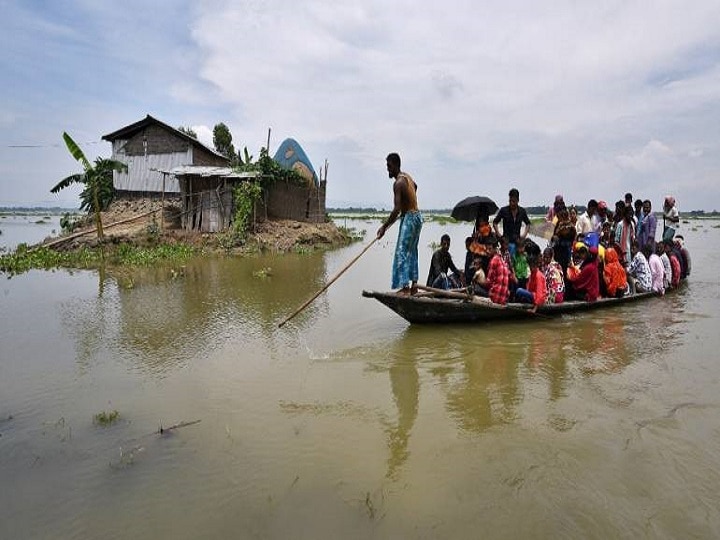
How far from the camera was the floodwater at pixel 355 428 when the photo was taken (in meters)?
2.76

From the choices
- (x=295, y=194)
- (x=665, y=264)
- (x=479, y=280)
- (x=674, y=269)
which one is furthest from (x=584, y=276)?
(x=295, y=194)

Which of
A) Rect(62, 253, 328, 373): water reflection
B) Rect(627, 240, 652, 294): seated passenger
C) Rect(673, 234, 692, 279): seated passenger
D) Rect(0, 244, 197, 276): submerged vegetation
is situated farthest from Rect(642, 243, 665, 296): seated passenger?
Rect(0, 244, 197, 276): submerged vegetation

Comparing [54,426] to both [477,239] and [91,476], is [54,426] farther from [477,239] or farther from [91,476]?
[477,239]

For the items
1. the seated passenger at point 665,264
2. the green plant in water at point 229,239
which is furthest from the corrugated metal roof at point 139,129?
the seated passenger at point 665,264

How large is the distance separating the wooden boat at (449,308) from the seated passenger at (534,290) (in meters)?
0.14

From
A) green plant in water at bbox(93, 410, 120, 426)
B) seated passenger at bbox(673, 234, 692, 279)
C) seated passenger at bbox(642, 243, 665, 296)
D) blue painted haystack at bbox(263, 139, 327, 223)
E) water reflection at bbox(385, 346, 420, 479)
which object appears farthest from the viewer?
blue painted haystack at bbox(263, 139, 327, 223)

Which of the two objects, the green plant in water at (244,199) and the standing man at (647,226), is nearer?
the standing man at (647,226)

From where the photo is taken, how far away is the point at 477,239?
290 inches

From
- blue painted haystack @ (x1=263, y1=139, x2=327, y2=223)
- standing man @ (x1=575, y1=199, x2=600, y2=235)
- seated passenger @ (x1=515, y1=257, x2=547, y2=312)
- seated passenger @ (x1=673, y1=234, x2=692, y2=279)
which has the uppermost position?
blue painted haystack @ (x1=263, y1=139, x2=327, y2=223)

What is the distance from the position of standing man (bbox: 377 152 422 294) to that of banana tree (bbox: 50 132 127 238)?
12197 millimetres

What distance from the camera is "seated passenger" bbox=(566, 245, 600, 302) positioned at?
25.8ft

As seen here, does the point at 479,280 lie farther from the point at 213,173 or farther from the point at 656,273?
the point at 213,173

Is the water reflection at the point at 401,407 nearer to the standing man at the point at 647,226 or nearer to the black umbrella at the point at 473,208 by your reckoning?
the black umbrella at the point at 473,208

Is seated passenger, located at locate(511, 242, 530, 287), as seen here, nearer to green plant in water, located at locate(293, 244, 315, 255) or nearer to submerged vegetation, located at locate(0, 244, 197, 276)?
submerged vegetation, located at locate(0, 244, 197, 276)
